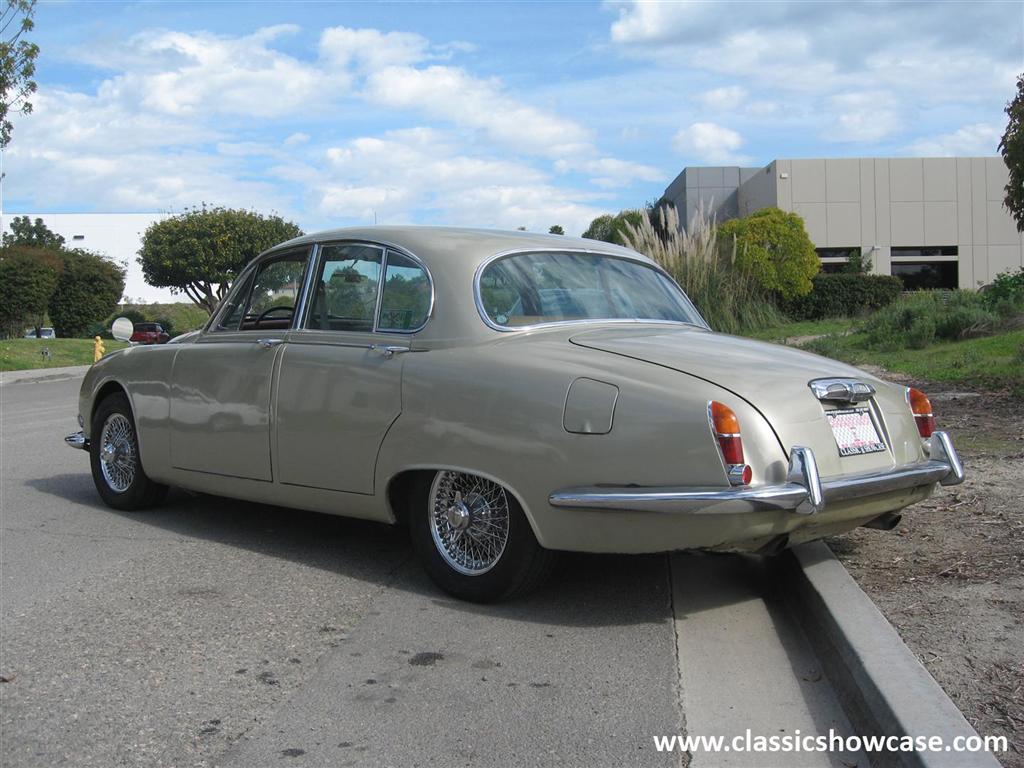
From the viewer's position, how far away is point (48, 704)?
3.69 meters

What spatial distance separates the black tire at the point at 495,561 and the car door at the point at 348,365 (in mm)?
306

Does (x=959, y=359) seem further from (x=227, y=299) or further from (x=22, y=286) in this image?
(x=22, y=286)

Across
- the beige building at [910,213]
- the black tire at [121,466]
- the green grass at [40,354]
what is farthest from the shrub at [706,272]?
the beige building at [910,213]

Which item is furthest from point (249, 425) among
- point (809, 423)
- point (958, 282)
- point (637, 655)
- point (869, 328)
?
point (958, 282)

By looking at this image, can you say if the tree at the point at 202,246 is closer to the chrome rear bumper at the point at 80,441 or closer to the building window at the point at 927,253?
the building window at the point at 927,253

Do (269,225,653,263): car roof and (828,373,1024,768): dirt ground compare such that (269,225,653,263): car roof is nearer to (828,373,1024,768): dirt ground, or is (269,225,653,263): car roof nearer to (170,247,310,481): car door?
(170,247,310,481): car door

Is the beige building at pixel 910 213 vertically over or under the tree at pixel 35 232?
under

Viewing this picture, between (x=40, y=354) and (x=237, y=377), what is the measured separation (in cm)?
2370

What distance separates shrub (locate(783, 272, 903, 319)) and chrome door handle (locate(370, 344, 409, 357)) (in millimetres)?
29617

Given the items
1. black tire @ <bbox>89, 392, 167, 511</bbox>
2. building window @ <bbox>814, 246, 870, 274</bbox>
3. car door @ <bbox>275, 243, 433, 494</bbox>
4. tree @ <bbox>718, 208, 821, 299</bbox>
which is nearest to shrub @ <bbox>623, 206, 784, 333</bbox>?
tree @ <bbox>718, 208, 821, 299</bbox>

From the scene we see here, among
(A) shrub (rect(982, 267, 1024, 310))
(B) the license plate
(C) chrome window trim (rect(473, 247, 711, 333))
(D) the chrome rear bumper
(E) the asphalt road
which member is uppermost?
(C) chrome window trim (rect(473, 247, 711, 333))

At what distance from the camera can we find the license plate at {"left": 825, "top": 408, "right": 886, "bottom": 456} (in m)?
4.36

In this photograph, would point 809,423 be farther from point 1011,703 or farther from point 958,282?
point 958,282

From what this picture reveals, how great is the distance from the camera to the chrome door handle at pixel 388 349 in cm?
499
